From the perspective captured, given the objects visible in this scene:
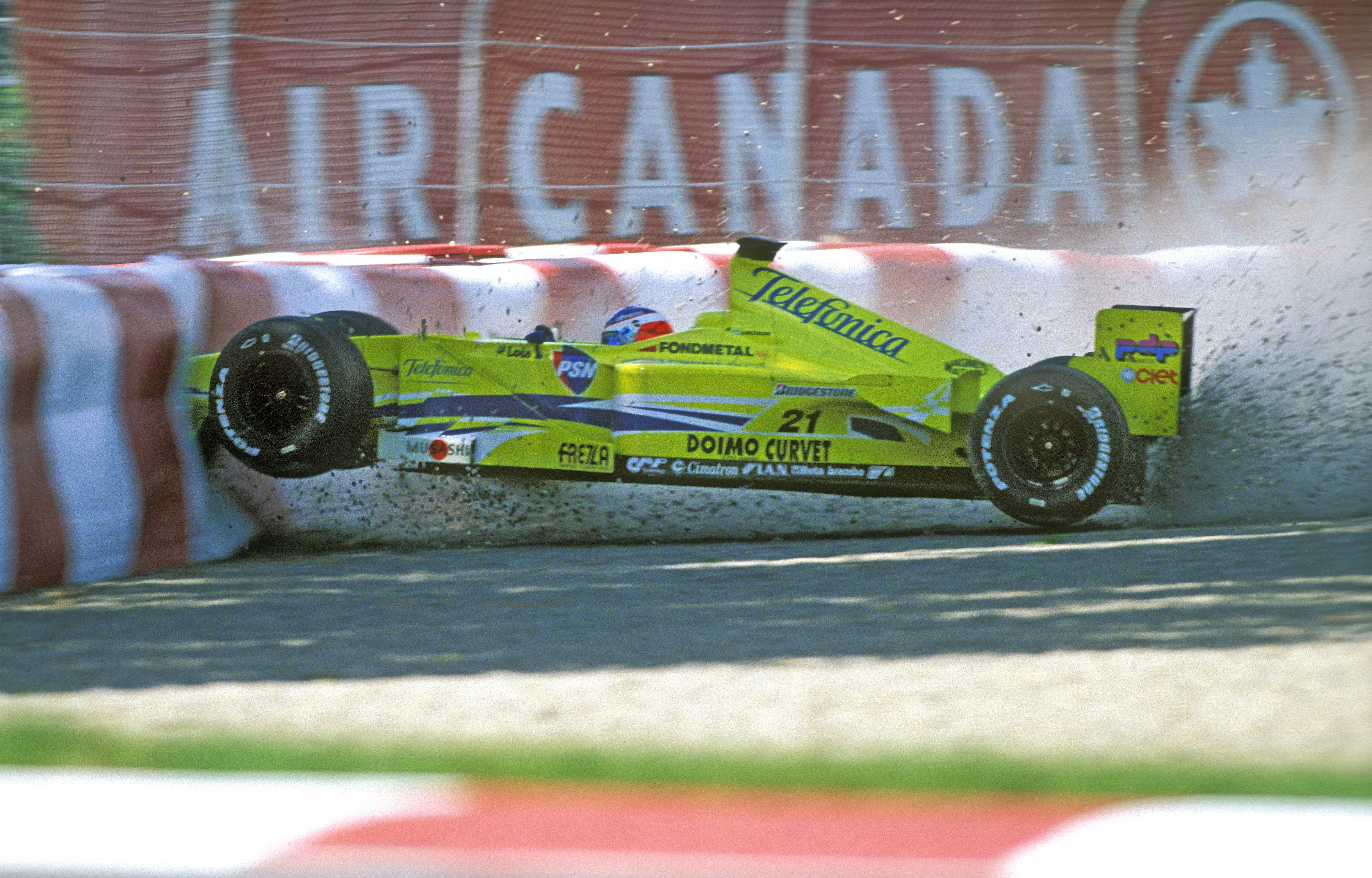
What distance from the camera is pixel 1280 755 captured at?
3062mm

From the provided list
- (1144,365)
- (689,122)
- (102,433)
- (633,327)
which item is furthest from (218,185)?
(1144,365)

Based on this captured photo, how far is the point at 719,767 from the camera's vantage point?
2900 millimetres

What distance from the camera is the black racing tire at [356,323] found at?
22.5 ft

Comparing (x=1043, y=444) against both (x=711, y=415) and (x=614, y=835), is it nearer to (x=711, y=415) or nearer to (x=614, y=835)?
(x=711, y=415)

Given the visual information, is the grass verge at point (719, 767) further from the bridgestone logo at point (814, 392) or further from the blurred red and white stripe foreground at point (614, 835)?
the bridgestone logo at point (814, 392)

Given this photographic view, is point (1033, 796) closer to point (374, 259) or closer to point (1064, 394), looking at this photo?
point (1064, 394)

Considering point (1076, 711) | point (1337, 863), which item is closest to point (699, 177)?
point (1076, 711)

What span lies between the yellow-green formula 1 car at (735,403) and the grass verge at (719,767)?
10.8 ft

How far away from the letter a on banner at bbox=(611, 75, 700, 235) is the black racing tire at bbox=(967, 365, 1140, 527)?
3.58m

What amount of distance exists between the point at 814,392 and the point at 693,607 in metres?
1.75

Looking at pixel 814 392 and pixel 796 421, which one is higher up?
pixel 814 392

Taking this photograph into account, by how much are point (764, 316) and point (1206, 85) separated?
13.3ft

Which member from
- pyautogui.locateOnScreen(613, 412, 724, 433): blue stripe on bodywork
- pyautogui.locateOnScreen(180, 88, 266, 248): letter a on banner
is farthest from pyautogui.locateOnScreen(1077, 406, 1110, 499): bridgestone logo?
pyautogui.locateOnScreen(180, 88, 266, 248): letter a on banner

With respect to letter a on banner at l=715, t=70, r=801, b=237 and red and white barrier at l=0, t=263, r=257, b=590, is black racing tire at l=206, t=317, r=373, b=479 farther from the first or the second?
letter a on banner at l=715, t=70, r=801, b=237
